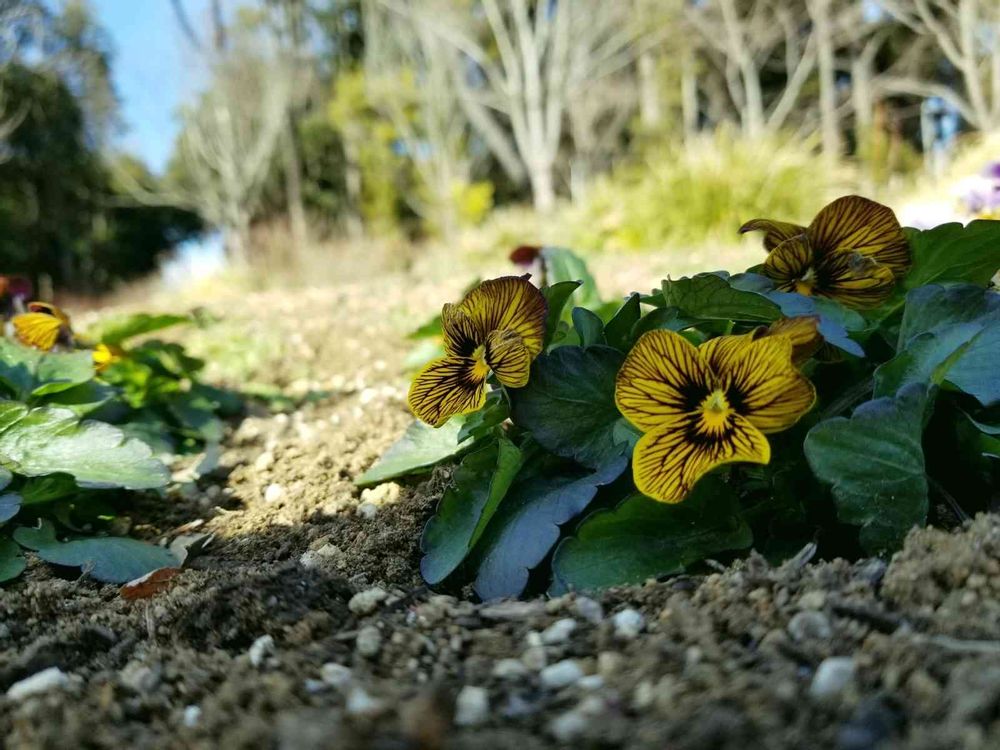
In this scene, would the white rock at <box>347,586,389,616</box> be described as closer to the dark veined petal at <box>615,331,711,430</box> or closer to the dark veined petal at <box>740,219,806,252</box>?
the dark veined petal at <box>615,331,711,430</box>

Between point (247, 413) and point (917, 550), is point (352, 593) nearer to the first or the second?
point (917, 550)

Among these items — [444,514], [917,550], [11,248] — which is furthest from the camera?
[11,248]

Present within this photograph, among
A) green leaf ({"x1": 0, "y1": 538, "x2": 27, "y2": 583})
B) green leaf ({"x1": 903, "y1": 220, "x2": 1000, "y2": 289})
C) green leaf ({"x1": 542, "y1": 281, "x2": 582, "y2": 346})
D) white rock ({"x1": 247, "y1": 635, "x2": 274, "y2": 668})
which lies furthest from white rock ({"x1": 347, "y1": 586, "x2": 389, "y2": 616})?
green leaf ({"x1": 903, "y1": 220, "x2": 1000, "y2": 289})

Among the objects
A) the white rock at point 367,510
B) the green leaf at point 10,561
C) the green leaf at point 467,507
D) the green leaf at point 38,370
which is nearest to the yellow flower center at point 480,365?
the green leaf at point 467,507

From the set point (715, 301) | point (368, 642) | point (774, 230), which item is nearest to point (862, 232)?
point (774, 230)

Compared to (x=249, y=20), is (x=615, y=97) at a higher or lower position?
lower

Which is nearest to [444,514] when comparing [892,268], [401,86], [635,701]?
[635,701]

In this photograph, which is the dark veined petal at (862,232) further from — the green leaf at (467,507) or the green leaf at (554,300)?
the green leaf at (467,507)
